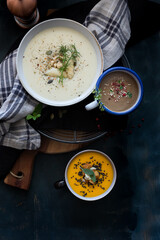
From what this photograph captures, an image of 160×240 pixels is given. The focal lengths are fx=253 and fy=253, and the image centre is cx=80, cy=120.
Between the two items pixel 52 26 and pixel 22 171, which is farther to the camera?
pixel 22 171

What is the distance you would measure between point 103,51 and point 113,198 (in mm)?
979

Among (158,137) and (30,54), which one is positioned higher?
(30,54)

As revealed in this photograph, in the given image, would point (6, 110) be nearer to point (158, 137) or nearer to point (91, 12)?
point (91, 12)

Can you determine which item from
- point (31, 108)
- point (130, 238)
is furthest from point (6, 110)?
point (130, 238)

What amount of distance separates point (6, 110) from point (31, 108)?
5.1 inches

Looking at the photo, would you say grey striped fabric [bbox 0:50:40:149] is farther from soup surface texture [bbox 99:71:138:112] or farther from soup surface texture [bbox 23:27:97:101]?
soup surface texture [bbox 99:71:138:112]

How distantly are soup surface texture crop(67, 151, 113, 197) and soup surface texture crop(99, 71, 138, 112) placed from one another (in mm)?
360

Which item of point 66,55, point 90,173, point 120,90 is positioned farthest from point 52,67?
point 90,173

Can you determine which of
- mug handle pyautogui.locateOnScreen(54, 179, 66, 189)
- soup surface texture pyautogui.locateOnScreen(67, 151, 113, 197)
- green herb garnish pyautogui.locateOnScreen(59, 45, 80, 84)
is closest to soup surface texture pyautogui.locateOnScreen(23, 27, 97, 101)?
green herb garnish pyautogui.locateOnScreen(59, 45, 80, 84)

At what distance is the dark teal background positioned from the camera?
5.57 feet

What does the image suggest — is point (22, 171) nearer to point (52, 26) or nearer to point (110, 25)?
point (52, 26)

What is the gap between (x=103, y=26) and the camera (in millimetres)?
1365

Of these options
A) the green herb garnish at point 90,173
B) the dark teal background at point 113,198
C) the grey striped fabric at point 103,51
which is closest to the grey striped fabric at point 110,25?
the grey striped fabric at point 103,51

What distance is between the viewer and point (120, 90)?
1.31 m
